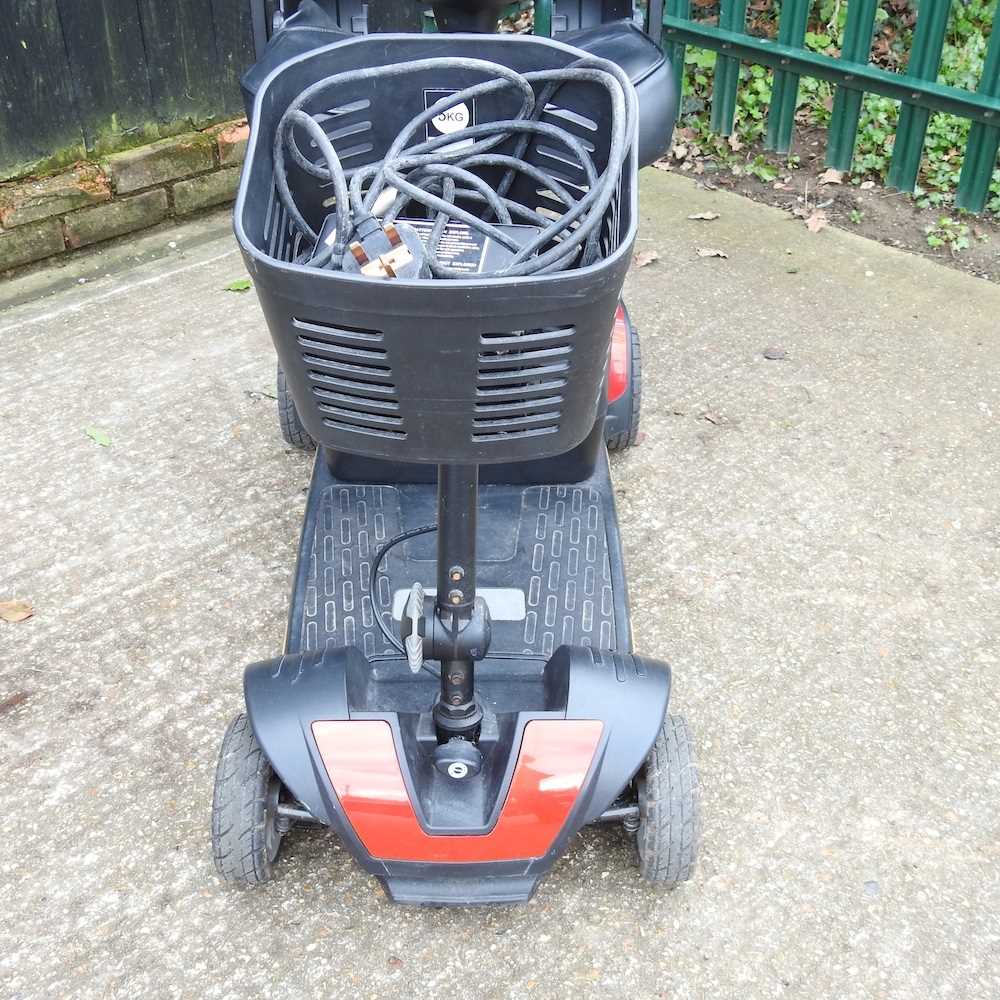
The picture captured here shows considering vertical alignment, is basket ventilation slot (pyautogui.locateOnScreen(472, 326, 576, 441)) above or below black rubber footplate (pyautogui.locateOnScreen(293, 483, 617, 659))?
→ above

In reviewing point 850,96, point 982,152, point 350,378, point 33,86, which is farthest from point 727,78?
point 350,378

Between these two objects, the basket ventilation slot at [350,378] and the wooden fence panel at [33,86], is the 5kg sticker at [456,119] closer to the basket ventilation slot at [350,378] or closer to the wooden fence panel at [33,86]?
the basket ventilation slot at [350,378]

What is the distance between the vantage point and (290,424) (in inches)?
105

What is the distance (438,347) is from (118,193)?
280 centimetres

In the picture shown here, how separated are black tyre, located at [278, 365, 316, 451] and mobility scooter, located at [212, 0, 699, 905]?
0.73m

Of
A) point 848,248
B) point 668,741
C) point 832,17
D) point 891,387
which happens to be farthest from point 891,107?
point 668,741

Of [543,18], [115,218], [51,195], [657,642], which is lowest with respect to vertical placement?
[657,642]

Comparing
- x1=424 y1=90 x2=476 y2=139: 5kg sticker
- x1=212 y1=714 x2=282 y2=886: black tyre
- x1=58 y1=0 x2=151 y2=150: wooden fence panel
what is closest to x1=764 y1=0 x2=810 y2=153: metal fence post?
x1=58 y1=0 x2=151 y2=150: wooden fence panel

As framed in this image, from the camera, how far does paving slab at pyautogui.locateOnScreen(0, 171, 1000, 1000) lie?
5.58 ft

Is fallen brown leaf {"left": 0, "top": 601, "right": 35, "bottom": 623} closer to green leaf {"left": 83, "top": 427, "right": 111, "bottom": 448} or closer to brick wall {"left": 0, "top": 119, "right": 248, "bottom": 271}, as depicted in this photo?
green leaf {"left": 83, "top": 427, "right": 111, "bottom": 448}

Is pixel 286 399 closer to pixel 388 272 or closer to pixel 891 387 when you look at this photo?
pixel 388 272

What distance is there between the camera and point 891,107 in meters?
4.50

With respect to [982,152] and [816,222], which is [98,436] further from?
[982,152]

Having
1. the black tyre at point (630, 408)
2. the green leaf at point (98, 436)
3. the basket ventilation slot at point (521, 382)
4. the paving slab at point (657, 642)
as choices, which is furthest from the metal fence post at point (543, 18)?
the basket ventilation slot at point (521, 382)
